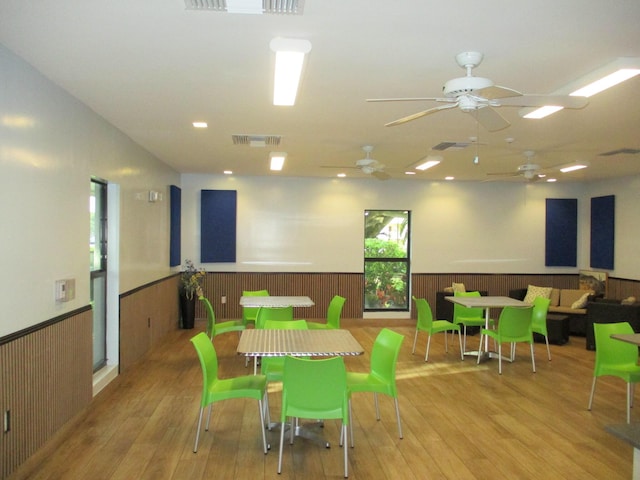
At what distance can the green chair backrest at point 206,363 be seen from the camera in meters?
3.73

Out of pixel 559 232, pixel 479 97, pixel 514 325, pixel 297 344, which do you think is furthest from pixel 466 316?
pixel 479 97

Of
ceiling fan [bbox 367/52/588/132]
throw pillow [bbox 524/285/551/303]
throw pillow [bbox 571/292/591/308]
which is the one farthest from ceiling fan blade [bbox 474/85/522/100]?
throw pillow [bbox 524/285/551/303]

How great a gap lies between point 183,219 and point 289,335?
6.10 m

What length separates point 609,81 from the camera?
368cm

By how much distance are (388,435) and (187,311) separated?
19.2 ft

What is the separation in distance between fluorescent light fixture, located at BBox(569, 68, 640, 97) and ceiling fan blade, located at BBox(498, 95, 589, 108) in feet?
1.22

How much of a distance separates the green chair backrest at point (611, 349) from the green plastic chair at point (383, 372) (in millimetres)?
2122

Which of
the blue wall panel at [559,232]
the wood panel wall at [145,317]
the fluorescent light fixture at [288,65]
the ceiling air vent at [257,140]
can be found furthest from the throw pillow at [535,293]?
the fluorescent light fixture at [288,65]

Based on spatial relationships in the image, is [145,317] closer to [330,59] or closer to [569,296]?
[330,59]

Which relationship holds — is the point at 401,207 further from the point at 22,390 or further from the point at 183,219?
the point at 22,390

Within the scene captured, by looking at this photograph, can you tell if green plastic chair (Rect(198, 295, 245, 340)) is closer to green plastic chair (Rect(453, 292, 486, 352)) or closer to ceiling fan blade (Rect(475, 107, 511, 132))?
green plastic chair (Rect(453, 292, 486, 352))

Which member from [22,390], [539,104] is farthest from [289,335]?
[539,104]

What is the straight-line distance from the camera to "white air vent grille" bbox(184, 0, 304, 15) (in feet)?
8.74

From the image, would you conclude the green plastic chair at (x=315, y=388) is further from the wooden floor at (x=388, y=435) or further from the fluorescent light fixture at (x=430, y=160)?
the fluorescent light fixture at (x=430, y=160)
